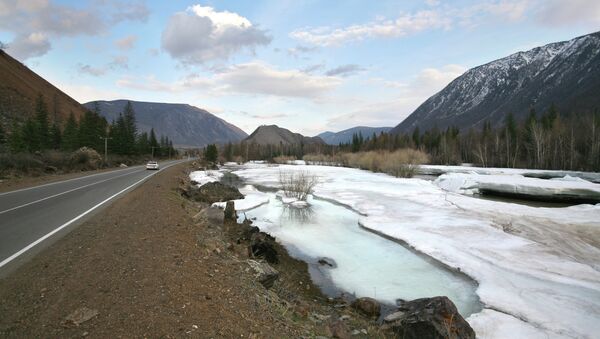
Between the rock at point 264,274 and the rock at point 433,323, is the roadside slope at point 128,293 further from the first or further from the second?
the rock at point 433,323

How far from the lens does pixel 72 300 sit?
4.66 m

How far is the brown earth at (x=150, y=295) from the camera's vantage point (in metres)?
4.16

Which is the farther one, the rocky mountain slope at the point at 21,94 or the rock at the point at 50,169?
the rocky mountain slope at the point at 21,94

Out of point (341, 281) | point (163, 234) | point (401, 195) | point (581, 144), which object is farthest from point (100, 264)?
point (581, 144)

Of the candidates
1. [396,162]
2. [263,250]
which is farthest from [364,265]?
[396,162]

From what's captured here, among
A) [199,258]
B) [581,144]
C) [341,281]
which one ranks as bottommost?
[341,281]

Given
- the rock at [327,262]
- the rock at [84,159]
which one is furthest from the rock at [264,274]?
the rock at [84,159]

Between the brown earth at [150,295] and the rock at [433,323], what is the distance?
2.02 ft

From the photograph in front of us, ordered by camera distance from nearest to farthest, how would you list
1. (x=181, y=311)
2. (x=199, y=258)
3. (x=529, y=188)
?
1. (x=181, y=311)
2. (x=199, y=258)
3. (x=529, y=188)

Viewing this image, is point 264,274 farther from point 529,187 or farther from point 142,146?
point 142,146

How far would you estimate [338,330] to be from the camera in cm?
597

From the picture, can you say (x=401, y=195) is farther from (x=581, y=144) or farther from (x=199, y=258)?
(x=581, y=144)

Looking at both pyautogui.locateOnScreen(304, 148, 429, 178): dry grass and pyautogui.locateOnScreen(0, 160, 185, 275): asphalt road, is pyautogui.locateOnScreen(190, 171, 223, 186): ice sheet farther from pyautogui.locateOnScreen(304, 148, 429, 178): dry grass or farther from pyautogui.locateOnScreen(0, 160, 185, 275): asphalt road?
pyautogui.locateOnScreen(304, 148, 429, 178): dry grass

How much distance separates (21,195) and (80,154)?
25.7m
